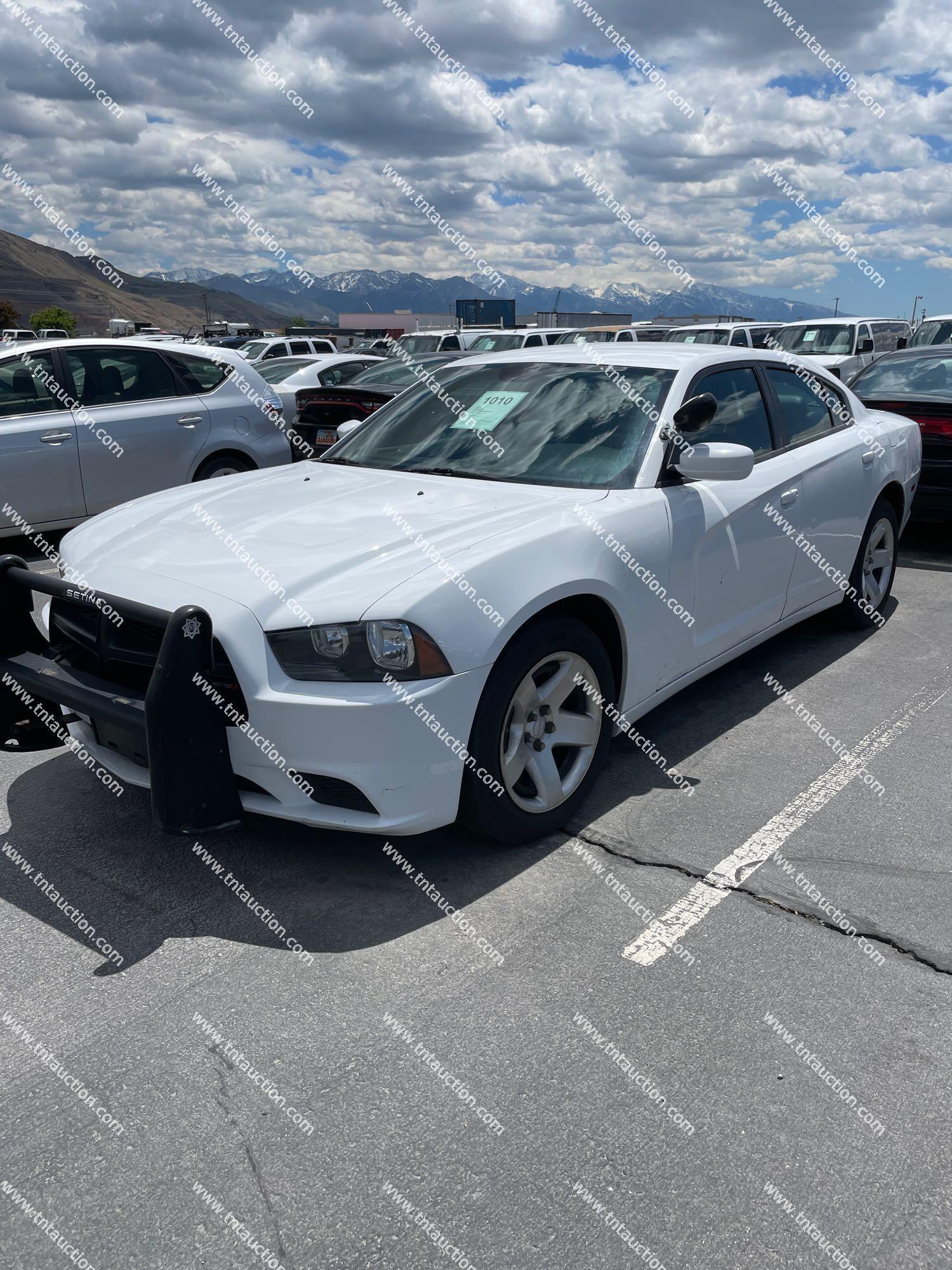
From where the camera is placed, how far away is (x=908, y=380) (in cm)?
822

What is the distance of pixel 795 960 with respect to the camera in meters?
2.88

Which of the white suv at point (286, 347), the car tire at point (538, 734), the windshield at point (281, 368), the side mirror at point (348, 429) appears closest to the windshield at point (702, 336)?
the windshield at point (281, 368)

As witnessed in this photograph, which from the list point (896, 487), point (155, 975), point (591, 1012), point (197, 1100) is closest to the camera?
point (197, 1100)

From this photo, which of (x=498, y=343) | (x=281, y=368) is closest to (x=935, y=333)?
(x=498, y=343)

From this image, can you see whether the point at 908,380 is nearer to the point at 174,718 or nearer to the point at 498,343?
the point at 174,718

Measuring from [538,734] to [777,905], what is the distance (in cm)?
93

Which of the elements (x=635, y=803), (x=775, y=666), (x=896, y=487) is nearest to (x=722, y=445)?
(x=635, y=803)

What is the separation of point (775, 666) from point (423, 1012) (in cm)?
338


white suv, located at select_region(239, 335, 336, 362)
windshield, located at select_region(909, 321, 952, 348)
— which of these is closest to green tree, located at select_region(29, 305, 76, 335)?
white suv, located at select_region(239, 335, 336, 362)

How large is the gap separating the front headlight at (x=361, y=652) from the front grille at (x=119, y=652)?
21 cm

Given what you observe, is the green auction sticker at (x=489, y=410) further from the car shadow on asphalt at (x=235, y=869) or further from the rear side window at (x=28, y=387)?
the rear side window at (x=28, y=387)

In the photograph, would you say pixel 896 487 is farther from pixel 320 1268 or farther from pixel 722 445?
pixel 320 1268

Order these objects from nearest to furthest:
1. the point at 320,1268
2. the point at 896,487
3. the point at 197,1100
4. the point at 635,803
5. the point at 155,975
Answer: the point at 320,1268, the point at 197,1100, the point at 155,975, the point at 635,803, the point at 896,487

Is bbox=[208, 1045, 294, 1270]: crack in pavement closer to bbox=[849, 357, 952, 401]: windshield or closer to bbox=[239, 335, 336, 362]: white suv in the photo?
bbox=[849, 357, 952, 401]: windshield
